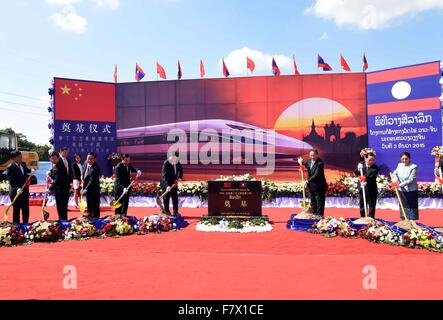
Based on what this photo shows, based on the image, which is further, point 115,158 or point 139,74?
point 139,74

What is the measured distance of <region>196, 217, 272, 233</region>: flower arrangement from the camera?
9703 millimetres

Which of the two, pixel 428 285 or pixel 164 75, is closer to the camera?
pixel 428 285

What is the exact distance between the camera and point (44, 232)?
8180 millimetres

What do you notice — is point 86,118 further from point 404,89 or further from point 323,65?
point 404,89

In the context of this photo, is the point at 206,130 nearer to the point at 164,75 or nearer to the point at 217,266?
the point at 164,75

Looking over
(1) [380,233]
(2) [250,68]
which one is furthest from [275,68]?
(1) [380,233]

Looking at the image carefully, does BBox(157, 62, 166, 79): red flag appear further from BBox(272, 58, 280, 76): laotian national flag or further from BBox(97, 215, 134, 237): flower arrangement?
BBox(97, 215, 134, 237): flower arrangement

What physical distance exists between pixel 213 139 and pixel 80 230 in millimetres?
11828

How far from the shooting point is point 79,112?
19.9 m

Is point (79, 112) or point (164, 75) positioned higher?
point (164, 75)

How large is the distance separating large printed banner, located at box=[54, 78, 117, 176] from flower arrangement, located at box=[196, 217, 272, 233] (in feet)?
39.3

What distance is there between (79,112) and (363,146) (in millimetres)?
15802

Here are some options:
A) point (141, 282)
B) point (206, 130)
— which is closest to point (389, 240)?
point (141, 282)

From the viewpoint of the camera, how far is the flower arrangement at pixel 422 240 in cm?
704
